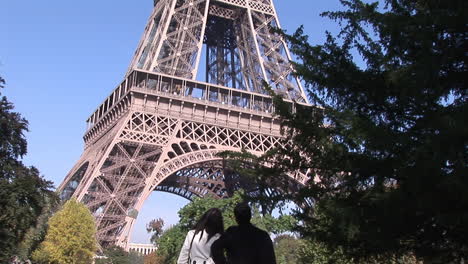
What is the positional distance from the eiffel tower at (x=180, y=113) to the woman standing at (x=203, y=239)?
22.4 meters

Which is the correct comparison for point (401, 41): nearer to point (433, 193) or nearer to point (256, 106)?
point (433, 193)

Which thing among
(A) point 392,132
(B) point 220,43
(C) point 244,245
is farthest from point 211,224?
A: (B) point 220,43

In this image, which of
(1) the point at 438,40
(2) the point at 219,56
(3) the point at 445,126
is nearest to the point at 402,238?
(3) the point at 445,126

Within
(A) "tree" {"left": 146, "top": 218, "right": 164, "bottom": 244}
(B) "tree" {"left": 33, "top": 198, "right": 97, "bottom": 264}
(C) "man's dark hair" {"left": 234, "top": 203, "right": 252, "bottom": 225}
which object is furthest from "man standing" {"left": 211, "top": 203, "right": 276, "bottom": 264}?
(A) "tree" {"left": 146, "top": 218, "right": 164, "bottom": 244}

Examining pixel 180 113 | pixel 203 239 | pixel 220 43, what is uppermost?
pixel 220 43

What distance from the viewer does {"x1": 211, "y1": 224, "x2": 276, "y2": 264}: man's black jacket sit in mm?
4641

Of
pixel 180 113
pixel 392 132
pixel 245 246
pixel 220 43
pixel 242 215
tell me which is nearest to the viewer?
pixel 245 246

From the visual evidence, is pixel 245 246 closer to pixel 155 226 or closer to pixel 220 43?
pixel 220 43

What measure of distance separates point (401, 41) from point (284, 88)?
30.0m

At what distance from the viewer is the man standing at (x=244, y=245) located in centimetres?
464

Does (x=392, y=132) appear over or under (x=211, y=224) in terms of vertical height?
over

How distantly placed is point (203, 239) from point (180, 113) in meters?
27.6

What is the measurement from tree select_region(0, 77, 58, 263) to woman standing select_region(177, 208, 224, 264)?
17.4 meters

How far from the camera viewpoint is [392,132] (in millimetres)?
6137
